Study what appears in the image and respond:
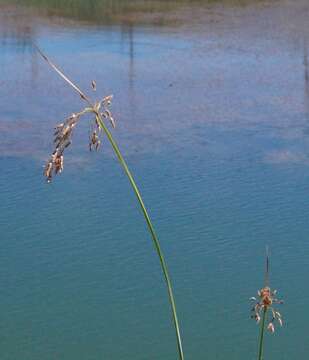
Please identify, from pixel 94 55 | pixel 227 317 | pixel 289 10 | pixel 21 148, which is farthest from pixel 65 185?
pixel 289 10

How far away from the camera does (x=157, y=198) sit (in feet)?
14.3

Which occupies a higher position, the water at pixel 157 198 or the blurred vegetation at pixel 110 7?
the blurred vegetation at pixel 110 7

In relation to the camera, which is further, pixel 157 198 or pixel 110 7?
pixel 110 7

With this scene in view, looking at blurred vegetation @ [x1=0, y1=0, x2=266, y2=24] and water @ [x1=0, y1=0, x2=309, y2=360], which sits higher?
blurred vegetation @ [x1=0, y1=0, x2=266, y2=24]

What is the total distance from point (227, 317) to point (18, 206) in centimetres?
133

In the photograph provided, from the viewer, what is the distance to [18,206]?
169 inches

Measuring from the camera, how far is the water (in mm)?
3254

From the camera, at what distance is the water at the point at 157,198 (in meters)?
3.25

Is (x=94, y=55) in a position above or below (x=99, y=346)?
above

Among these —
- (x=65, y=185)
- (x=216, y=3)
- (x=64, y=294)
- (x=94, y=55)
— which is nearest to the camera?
(x=64, y=294)

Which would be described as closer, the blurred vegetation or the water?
the water

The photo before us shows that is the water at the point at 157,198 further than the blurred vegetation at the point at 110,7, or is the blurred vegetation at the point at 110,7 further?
the blurred vegetation at the point at 110,7

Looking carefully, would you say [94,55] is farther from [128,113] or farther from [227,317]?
[227,317]

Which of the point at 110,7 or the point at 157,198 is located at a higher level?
the point at 110,7
